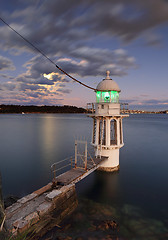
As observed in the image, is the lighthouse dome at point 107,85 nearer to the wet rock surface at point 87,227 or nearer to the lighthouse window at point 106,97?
the lighthouse window at point 106,97

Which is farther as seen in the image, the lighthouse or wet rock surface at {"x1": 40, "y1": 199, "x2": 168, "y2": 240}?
the lighthouse

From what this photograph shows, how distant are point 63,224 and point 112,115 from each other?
9673mm

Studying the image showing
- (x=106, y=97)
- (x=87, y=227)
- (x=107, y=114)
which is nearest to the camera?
(x=87, y=227)

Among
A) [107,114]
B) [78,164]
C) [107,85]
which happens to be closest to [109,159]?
[78,164]

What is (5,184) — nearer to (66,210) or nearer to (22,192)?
(22,192)

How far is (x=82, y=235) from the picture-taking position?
9156 millimetres

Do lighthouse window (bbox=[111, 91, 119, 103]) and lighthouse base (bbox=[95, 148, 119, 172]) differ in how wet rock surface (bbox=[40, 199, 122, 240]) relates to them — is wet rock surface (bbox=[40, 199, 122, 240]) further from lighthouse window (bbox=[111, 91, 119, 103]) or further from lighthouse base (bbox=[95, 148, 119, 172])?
lighthouse window (bbox=[111, 91, 119, 103])

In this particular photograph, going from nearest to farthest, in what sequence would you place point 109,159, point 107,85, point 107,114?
point 107,114
point 107,85
point 109,159

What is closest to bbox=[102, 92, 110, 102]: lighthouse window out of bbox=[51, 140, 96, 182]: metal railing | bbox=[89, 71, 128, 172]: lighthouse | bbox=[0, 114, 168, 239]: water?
bbox=[89, 71, 128, 172]: lighthouse

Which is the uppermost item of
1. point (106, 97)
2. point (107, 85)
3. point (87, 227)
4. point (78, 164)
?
point (107, 85)

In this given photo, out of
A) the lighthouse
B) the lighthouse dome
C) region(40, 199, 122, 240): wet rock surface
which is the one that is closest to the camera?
region(40, 199, 122, 240): wet rock surface

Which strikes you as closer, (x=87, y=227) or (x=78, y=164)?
(x=87, y=227)

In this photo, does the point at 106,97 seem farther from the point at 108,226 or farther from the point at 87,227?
the point at 87,227

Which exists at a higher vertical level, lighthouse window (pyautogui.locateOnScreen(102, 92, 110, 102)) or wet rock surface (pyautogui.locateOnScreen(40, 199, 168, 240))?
lighthouse window (pyautogui.locateOnScreen(102, 92, 110, 102))
